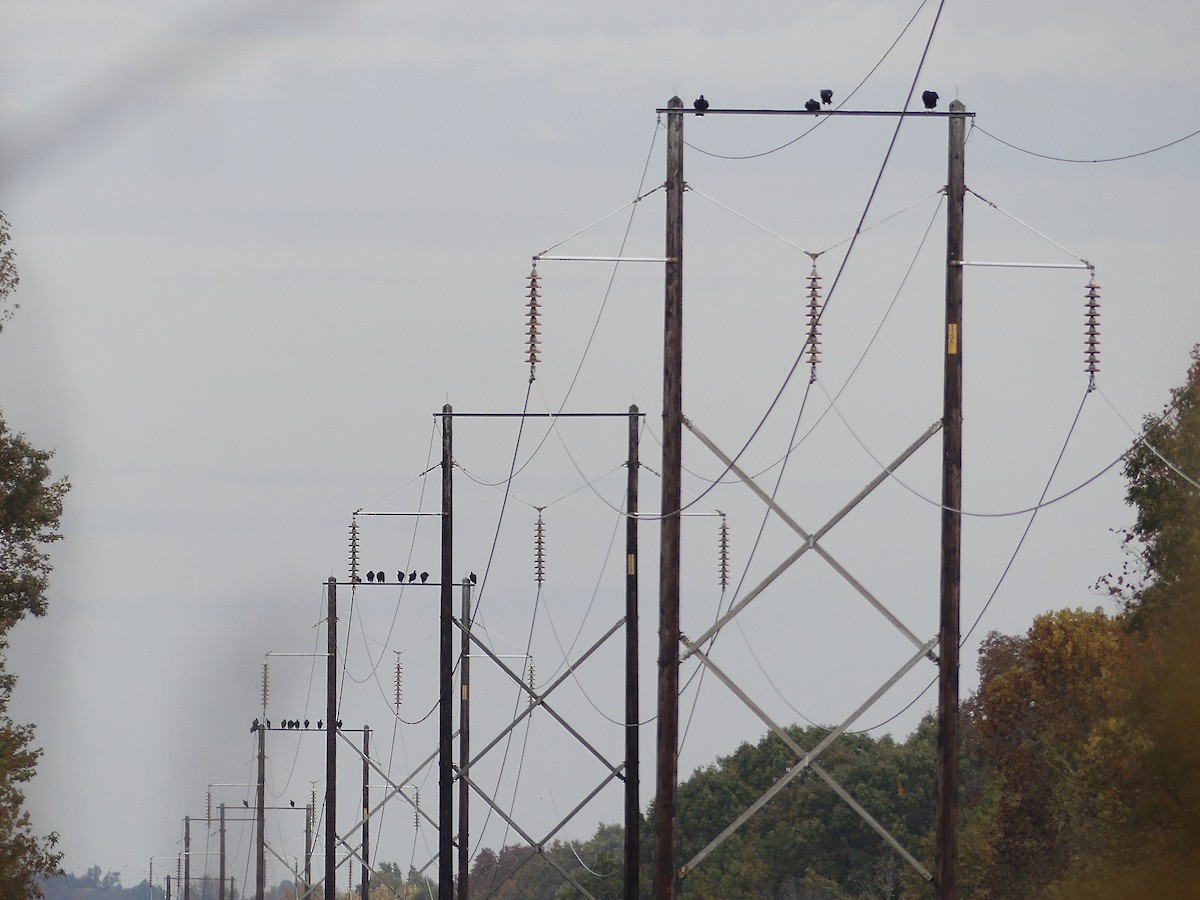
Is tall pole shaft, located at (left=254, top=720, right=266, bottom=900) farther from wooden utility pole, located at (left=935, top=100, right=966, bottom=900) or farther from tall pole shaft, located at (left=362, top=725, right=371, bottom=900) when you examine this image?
wooden utility pole, located at (left=935, top=100, right=966, bottom=900)

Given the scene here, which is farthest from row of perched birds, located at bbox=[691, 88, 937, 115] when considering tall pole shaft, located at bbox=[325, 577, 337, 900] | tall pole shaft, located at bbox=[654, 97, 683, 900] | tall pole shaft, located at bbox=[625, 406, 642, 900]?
tall pole shaft, located at bbox=[325, 577, 337, 900]

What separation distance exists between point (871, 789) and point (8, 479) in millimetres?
57007

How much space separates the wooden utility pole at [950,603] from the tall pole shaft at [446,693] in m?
23.7

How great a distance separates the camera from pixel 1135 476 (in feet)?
156

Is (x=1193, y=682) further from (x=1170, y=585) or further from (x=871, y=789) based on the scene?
(x=871, y=789)

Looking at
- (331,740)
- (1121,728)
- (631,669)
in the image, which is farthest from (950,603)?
(331,740)

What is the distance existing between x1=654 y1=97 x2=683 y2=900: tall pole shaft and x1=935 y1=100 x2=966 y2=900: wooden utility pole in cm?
357

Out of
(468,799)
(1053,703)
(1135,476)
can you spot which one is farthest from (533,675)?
(1135,476)

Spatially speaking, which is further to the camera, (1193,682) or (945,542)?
(1193,682)

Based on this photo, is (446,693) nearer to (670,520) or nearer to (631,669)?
(631,669)

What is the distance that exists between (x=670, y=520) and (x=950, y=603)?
14.4 ft

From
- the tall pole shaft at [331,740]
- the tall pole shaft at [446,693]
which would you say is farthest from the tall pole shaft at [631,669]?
the tall pole shaft at [331,740]

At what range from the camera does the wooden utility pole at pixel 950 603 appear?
2547 centimetres

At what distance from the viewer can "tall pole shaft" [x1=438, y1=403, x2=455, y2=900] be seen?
159 feet
